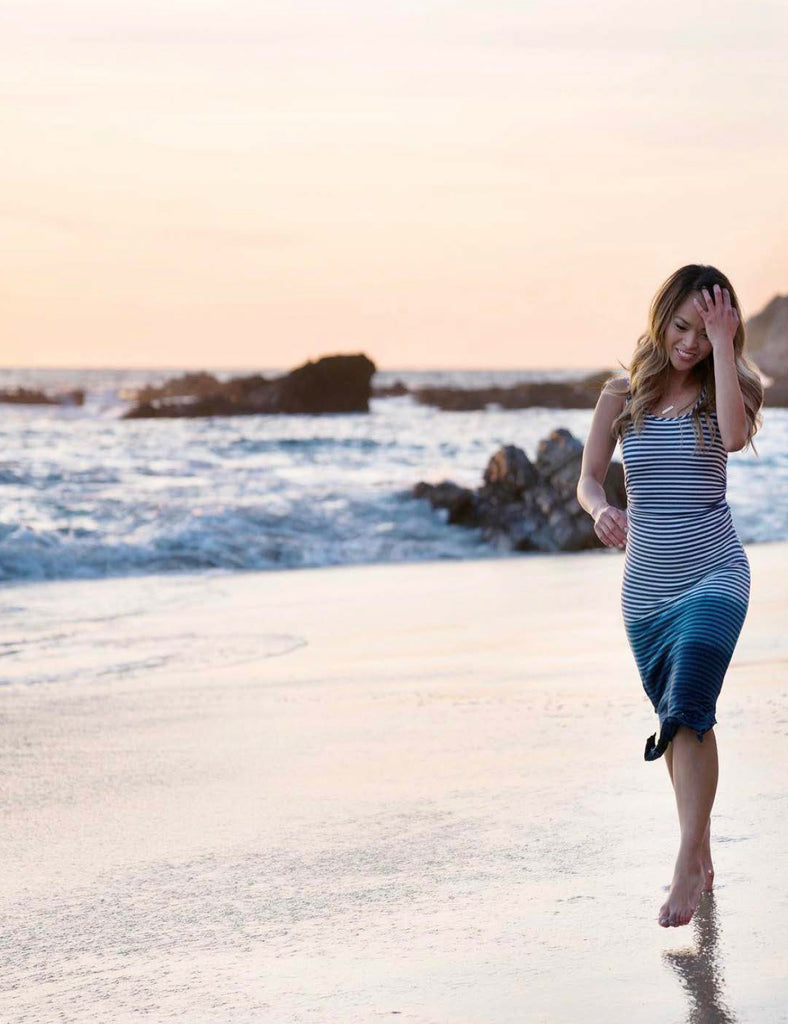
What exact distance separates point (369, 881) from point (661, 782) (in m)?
1.28

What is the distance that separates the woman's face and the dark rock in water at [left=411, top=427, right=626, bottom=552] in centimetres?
967

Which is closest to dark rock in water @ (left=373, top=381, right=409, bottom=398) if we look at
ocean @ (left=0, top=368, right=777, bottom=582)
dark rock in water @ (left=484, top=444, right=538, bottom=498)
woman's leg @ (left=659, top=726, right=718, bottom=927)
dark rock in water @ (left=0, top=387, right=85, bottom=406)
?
dark rock in water @ (left=0, top=387, right=85, bottom=406)

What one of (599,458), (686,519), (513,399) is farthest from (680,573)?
(513,399)

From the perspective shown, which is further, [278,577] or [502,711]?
[278,577]

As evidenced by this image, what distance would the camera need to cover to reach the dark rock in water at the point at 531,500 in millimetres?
13609

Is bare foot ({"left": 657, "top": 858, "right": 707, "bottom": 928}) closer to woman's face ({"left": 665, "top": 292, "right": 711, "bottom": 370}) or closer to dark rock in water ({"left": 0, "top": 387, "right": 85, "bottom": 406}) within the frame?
woman's face ({"left": 665, "top": 292, "right": 711, "bottom": 370})

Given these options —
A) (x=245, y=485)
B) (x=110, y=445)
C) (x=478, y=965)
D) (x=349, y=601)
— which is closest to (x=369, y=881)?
(x=478, y=965)

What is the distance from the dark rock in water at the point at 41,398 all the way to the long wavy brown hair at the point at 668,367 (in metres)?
53.3

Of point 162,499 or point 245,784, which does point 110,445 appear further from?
point 245,784

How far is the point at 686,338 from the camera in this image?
367 cm

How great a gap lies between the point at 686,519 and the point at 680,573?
0.13 m

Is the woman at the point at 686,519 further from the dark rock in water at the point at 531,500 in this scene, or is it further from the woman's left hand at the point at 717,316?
the dark rock in water at the point at 531,500

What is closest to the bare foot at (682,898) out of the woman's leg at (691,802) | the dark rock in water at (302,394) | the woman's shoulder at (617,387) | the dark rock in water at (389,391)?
the woman's leg at (691,802)

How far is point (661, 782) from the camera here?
477 centimetres
